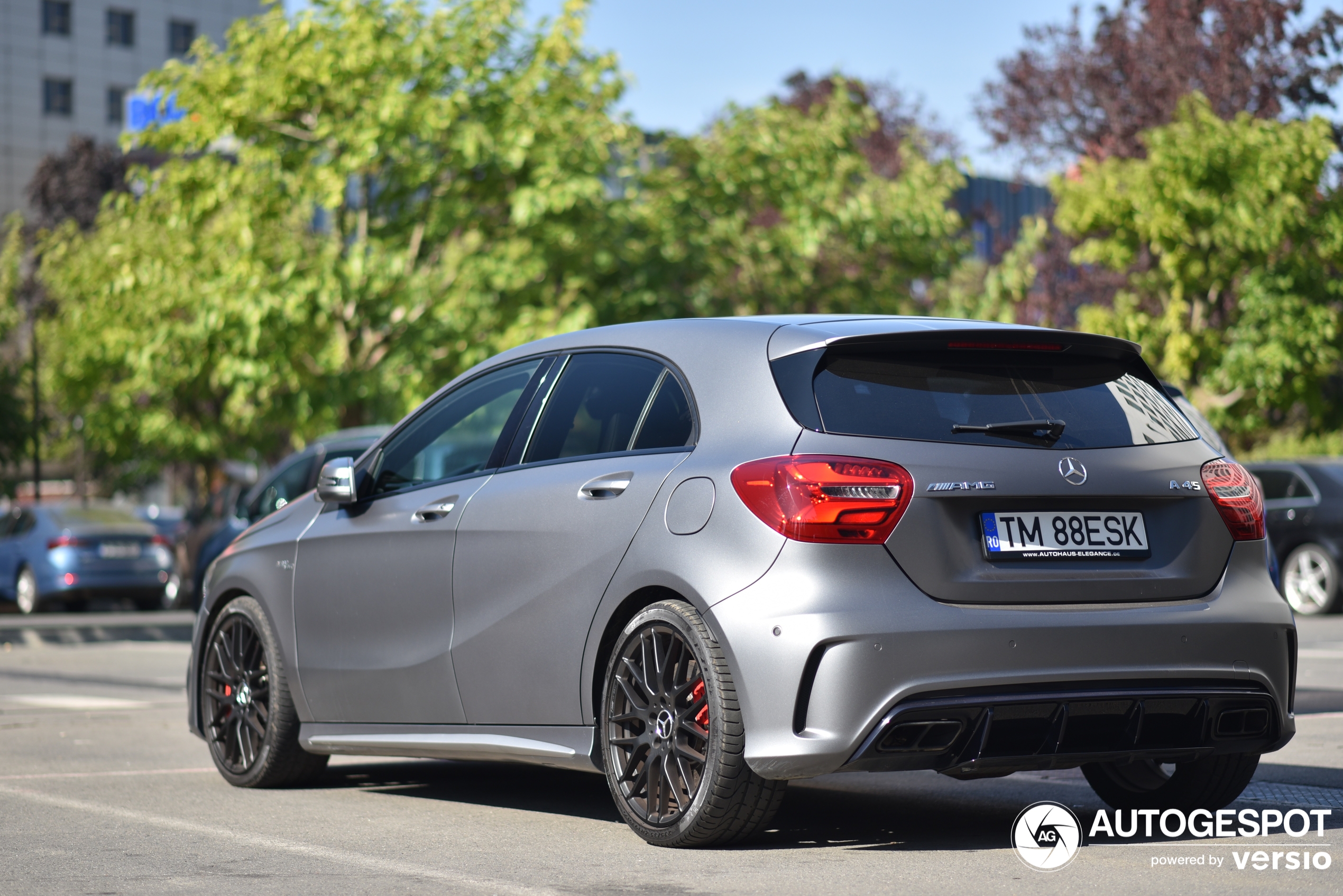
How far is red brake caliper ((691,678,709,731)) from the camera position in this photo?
539cm

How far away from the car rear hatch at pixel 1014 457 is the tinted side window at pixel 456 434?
54.3 inches

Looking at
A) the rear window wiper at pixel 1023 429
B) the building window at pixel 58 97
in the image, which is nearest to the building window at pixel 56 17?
the building window at pixel 58 97

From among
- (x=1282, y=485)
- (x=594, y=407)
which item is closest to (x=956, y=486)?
(x=594, y=407)

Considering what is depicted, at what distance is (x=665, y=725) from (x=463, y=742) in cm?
106

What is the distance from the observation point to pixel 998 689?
17.0 feet

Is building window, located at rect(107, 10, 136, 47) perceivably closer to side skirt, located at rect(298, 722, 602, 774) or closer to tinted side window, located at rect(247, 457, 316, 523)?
tinted side window, located at rect(247, 457, 316, 523)

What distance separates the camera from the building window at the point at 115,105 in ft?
256

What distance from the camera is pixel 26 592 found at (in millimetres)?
25484

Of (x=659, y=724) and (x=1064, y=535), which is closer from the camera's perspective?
(x=1064, y=535)

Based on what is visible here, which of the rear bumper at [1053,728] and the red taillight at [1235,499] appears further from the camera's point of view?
the red taillight at [1235,499]

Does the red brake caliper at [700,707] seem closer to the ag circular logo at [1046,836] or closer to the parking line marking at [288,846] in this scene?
the parking line marking at [288,846]

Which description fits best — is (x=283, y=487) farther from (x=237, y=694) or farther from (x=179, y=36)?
(x=179, y=36)

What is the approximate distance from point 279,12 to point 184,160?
229 centimetres

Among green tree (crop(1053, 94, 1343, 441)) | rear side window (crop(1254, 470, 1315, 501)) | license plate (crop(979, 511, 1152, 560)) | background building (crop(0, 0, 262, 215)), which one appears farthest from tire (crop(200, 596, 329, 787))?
background building (crop(0, 0, 262, 215))
